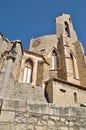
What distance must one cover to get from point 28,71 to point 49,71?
2774mm

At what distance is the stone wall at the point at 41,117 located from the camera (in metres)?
3.62

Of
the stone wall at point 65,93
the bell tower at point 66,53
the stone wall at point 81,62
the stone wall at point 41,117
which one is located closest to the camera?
the stone wall at point 41,117

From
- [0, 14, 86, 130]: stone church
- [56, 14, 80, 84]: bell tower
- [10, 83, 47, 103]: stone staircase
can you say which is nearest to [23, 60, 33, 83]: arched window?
[0, 14, 86, 130]: stone church

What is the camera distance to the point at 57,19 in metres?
31.4

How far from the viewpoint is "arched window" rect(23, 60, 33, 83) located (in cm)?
1865

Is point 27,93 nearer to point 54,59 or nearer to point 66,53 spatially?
point 66,53

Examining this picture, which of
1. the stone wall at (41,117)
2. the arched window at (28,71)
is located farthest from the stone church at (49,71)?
the stone wall at (41,117)

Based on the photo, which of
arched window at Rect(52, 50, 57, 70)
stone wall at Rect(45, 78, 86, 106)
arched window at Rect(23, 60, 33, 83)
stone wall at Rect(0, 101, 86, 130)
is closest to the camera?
stone wall at Rect(0, 101, 86, 130)

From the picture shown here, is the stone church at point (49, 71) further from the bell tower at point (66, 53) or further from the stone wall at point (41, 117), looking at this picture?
the stone wall at point (41, 117)

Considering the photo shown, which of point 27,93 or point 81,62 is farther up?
point 81,62

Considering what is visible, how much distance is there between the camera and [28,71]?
19500 mm

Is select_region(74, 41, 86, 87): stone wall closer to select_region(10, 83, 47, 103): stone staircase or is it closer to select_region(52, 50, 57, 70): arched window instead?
select_region(52, 50, 57, 70): arched window

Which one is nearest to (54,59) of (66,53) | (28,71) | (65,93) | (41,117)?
(66,53)

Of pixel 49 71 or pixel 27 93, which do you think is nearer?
pixel 27 93
